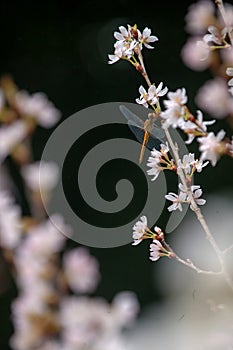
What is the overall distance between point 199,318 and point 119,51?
1.24 ft

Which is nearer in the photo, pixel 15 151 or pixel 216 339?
pixel 216 339

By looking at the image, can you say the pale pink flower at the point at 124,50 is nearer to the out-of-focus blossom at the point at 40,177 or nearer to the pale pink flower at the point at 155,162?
the pale pink flower at the point at 155,162

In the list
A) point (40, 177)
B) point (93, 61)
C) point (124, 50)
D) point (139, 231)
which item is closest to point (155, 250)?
point (139, 231)

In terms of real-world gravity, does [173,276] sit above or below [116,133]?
below

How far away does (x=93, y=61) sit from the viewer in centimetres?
142

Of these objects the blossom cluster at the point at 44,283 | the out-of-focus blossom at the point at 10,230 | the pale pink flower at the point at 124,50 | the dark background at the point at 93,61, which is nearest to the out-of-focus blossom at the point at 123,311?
the blossom cluster at the point at 44,283

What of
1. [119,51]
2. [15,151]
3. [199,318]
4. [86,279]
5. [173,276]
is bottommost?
[173,276]

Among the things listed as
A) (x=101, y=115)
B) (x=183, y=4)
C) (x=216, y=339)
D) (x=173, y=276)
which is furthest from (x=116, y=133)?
(x=216, y=339)

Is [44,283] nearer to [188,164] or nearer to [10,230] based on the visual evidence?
[10,230]

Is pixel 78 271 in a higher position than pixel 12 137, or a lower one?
lower

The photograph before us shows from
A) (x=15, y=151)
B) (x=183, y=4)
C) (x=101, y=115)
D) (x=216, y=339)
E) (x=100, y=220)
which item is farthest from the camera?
(x=183, y=4)

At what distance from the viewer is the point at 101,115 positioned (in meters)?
1.11

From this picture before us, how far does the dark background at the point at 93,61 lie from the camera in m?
1.28

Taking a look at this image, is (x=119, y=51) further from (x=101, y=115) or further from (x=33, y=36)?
(x=33, y=36)
